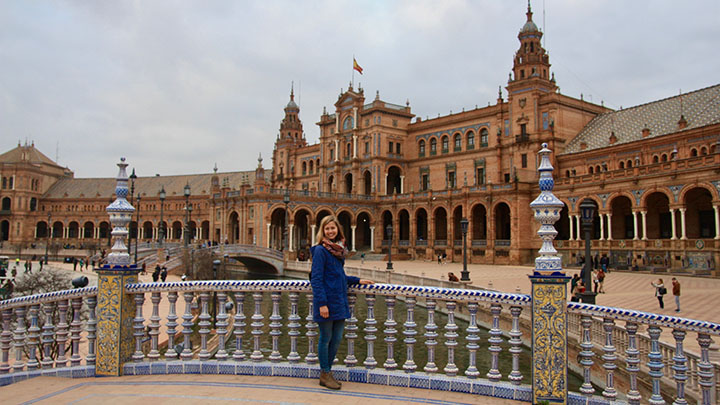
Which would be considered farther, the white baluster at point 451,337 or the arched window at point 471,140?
the arched window at point 471,140

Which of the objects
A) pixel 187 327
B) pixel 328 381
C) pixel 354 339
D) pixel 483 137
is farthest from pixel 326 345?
pixel 483 137

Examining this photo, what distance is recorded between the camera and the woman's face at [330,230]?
5.61 m

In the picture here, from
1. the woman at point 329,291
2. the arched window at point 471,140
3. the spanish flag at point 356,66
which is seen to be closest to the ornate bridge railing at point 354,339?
the woman at point 329,291

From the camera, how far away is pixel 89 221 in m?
82.4

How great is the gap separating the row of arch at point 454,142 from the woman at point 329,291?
47.4 meters

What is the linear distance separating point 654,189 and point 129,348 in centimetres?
3247

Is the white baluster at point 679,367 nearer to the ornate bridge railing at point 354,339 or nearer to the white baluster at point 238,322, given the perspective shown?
the ornate bridge railing at point 354,339

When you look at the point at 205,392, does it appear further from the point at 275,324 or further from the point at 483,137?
the point at 483,137

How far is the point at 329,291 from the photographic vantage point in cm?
550

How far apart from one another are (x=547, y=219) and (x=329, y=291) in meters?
2.43

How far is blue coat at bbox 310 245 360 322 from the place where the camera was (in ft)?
17.7

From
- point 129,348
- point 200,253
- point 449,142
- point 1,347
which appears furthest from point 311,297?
point 449,142

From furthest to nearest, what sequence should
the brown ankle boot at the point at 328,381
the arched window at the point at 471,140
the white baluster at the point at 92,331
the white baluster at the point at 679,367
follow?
the arched window at the point at 471,140
the white baluster at the point at 92,331
the brown ankle boot at the point at 328,381
the white baluster at the point at 679,367

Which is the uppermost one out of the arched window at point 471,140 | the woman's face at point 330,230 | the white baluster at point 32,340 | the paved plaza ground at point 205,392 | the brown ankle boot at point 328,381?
the arched window at point 471,140
